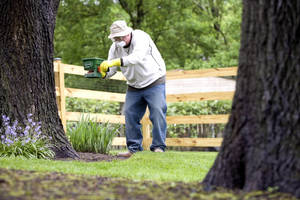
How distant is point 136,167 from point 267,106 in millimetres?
2108

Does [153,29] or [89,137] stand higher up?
[153,29]

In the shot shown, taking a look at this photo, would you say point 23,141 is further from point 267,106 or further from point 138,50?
point 267,106

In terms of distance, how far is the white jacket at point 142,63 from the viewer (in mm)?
5492

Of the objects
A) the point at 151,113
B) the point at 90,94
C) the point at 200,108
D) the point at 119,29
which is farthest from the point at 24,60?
the point at 200,108

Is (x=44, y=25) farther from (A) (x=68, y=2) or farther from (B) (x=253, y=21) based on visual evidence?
(A) (x=68, y=2)

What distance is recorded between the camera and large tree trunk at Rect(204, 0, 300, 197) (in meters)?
2.49

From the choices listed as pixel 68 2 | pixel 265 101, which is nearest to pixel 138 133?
pixel 265 101

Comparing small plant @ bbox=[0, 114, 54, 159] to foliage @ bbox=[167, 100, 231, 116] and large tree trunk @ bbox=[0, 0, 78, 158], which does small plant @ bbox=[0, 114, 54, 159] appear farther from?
foliage @ bbox=[167, 100, 231, 116]

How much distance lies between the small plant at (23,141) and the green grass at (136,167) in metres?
0.36

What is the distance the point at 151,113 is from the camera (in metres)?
5.76

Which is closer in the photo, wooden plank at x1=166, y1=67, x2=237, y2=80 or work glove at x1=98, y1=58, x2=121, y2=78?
work glove at x1=98, y1=58, x2=121, y2=78

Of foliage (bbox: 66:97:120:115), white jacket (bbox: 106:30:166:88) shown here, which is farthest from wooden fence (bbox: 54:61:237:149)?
foliage (bbox: 66:97:120:115)

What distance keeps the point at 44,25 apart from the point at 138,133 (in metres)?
1.91

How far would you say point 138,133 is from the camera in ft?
19.5
